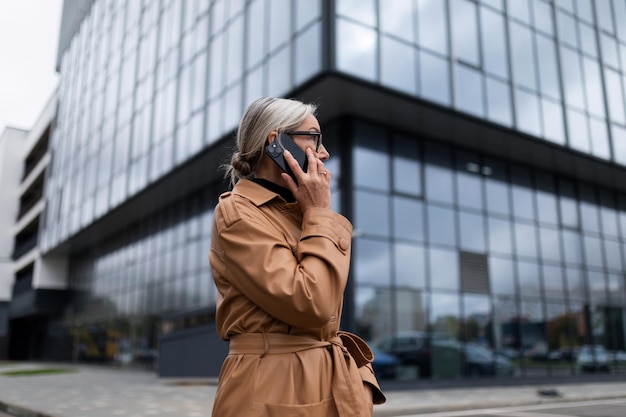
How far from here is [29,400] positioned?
10.3 metres

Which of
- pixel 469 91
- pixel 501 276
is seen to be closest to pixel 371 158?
pixel 469 91

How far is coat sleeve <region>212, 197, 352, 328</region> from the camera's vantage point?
143cm

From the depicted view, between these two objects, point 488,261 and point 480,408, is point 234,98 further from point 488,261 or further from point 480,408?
point 480,408

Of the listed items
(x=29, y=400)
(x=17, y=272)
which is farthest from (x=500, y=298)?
(x=17, y=272)

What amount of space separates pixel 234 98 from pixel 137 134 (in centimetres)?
774

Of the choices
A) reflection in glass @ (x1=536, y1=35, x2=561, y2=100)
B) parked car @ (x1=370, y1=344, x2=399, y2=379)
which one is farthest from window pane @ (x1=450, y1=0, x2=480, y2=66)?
parked car @ (x1=370, y1=344, x2=399, y2=379)

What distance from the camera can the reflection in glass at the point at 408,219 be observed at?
15.0 metres

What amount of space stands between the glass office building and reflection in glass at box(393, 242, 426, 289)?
44mm

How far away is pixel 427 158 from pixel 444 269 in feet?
10.7

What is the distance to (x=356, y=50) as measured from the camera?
12.9 meters

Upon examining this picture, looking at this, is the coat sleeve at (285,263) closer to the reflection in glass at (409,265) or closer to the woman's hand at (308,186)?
the woman's hand at (308,186)

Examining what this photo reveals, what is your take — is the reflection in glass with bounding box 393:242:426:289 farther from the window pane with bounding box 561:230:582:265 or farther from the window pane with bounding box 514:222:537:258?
the window pane with bounding box 561:230:582:265

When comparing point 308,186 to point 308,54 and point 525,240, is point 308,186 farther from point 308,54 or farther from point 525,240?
point 525,240

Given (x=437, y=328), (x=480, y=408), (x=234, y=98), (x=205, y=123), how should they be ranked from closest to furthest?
(x=480, y=408)
(x=437, y=328)
(x=234, y=98)
(x=205, y=123)
